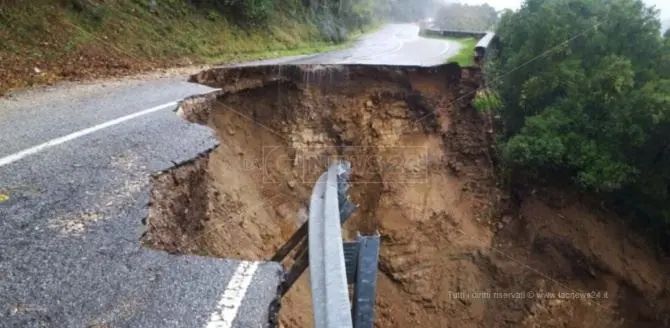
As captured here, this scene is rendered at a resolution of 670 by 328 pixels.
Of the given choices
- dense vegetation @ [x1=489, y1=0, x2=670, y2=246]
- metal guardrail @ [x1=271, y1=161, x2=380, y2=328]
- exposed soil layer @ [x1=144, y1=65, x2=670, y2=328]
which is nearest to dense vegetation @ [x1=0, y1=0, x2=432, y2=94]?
exposed soil layer @ [x1=144, y1=65, x2=670, y2=328]

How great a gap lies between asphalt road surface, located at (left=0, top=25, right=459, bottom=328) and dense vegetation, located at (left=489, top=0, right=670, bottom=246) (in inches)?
306

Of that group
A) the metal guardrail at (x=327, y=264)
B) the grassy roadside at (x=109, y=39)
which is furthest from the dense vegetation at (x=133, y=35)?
the metal guardrail at (x=327, y=264)

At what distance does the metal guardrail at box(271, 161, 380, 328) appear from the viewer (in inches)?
88.3

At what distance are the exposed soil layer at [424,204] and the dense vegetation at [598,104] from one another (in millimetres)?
1039

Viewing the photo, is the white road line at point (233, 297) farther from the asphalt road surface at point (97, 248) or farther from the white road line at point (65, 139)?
the white road line at point (65, 139)

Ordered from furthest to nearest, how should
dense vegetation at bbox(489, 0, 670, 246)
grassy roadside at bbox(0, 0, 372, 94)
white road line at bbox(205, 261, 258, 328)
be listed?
dense vegetation at bbox(489, 0, 670, 246)
grassy roadside at bbox(0, 0, 372, 94)
white road line at bbox(205, 261, 258, 328)

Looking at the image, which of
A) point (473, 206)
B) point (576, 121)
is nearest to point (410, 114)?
point (473, 206)

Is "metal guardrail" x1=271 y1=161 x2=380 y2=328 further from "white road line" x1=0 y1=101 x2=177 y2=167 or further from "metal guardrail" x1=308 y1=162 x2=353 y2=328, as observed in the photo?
"white road line" x1=0 y1=101 x2=177 y2=167

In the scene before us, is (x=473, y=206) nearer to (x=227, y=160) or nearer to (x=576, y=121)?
(x=576, y=121)

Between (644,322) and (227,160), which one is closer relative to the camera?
(227,160)

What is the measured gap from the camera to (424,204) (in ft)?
37.2

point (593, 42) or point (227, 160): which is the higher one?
point (593, 42)

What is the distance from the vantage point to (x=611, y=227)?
404 inches

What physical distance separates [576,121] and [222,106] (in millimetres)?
7425
